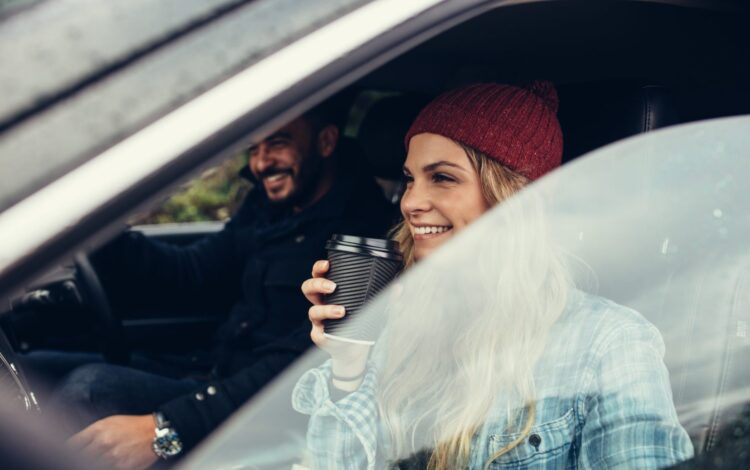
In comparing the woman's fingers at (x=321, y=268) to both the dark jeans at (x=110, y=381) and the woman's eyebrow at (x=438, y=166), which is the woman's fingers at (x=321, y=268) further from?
the dark jeans at (x=110, y=381)

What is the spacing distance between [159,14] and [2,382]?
0.52 metres

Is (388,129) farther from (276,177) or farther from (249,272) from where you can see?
(249,272)

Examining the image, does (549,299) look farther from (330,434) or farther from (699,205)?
(330,434)

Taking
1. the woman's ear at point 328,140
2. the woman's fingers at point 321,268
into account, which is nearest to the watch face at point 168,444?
the woman's fingers at point 321,268

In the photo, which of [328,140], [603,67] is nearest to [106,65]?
[603,67]

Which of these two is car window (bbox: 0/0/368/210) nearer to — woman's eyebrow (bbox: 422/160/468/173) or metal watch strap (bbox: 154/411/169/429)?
woman's eyebrow (bbox: 422/160/468/173)

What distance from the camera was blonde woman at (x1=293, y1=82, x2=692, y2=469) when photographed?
129 cm

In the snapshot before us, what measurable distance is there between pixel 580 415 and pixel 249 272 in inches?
61.9

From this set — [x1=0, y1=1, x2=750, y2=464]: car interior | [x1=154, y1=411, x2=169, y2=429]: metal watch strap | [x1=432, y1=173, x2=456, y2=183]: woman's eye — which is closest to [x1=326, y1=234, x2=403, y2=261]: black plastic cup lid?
[x1=0, y1=1, x2=750, y2=464]: car interior

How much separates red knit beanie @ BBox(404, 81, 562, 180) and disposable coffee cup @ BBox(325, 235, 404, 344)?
426mm

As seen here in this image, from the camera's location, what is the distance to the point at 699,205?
1.51m

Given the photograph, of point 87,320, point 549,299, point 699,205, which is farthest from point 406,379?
point 87,320

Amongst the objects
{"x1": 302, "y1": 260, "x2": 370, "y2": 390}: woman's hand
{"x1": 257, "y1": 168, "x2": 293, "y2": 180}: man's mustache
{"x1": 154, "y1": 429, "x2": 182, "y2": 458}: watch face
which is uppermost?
{"x1": 257, "y1": 168, "x2": 293, "y2": 180}: man's mustache

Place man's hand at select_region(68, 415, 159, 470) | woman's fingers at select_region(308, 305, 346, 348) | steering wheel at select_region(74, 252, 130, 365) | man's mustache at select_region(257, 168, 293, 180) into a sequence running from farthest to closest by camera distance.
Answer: man's mustache at select_region(257, 168, 293, 180), steering wheel at select_region(74, 252, 130, 365), woman's fingers at select_region(308, 305, 346, 348), man's hand at select_region(68, 415, 159, 470)
